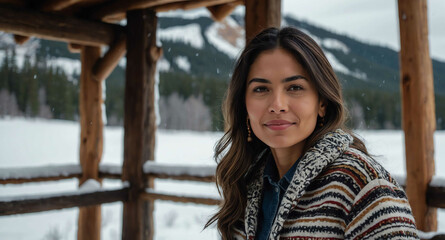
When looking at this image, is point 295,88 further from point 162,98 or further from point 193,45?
point 162,98

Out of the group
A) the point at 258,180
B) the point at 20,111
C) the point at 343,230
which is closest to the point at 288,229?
the point at 343,230

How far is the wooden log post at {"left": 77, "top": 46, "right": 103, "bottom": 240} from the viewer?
16.8 feet

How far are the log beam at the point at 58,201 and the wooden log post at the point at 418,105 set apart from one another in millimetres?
3158

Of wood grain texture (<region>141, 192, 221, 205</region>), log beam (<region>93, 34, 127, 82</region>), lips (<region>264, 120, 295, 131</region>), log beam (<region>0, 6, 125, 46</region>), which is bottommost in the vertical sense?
wood grain texture (<region>141, 192, 221, 205</region>)

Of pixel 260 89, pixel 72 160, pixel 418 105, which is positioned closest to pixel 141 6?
pixel 418 105

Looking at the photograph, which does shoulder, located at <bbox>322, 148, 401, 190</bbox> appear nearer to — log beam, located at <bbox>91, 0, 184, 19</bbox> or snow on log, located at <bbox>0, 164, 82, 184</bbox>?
log beam, located at <bbox>91, 0, 184, 19</bbox>

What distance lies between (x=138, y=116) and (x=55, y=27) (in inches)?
53.8

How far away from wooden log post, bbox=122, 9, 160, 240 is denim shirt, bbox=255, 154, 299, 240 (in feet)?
11.2

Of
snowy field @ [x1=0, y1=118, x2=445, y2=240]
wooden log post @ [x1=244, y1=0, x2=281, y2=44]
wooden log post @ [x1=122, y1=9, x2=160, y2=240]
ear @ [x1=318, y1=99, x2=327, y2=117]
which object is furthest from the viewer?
snowy field @ [x1=0, y1=118, x2=445, y2=240]

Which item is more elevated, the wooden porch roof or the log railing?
the wooden porch roof

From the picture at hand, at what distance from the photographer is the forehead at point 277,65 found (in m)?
1.24

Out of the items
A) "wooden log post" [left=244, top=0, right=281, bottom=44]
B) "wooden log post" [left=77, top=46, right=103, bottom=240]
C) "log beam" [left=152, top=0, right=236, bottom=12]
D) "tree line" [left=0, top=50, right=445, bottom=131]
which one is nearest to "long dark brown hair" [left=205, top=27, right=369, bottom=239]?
"tree line" [left=0, top=50, right=445, bottom=131]

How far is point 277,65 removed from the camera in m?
1.25

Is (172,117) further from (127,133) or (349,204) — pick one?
(349,204)
